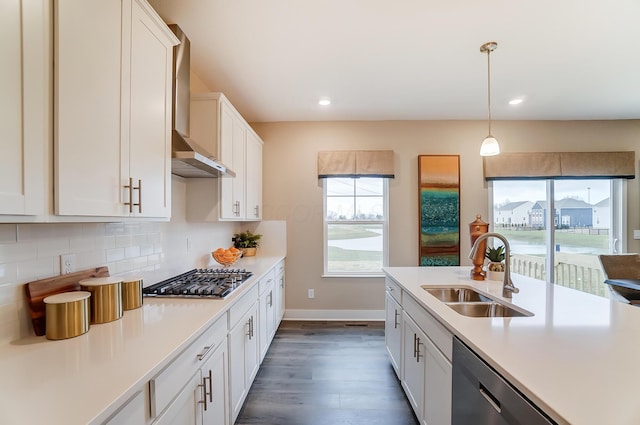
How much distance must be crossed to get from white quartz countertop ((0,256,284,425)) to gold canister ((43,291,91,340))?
0.10 ft

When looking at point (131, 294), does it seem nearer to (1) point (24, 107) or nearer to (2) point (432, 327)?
(1) point (24, 107)

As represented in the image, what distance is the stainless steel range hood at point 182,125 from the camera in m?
1.72

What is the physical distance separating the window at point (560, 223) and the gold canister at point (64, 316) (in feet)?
14.1

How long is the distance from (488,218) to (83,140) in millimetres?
4229

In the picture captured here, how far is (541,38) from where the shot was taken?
6.88ft

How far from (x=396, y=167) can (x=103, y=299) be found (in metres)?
3.42

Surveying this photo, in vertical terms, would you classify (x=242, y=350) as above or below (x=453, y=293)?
below

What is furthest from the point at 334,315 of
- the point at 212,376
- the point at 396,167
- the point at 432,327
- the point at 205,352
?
the point at 205,352

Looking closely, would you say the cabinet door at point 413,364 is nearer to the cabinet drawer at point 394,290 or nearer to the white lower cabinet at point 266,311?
the cabinet drawer at point 394,290

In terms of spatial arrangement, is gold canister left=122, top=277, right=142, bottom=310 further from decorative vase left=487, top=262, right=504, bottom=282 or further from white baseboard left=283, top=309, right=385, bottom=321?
white baseboard left=283, top=309, right=385, bottom=321

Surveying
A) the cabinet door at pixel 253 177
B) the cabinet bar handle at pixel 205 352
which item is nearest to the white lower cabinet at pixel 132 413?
the cabinet bar handle at pixel 205 352

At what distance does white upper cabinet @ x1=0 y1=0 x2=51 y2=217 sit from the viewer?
2.58 feet

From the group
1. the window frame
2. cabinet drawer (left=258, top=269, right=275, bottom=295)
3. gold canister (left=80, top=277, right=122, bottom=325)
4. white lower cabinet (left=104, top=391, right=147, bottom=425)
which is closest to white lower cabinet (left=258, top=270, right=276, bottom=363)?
cabinet drawer (left=258, top=269, right=275, bottom=295)

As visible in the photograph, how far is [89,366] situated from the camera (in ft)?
2.86
